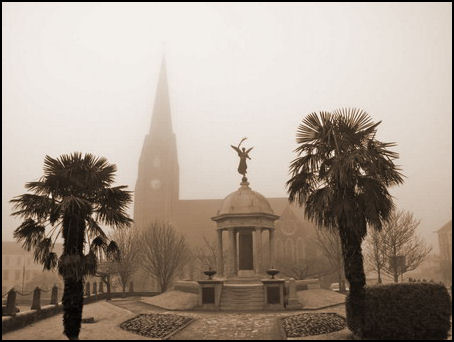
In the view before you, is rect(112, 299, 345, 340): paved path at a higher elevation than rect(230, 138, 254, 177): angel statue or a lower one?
lower

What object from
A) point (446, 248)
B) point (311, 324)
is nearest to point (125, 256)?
point (311, 324)

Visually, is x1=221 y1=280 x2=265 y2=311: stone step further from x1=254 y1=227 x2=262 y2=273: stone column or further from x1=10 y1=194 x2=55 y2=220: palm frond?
x1=10 y1=194 x2=55 y2=220: palm frond

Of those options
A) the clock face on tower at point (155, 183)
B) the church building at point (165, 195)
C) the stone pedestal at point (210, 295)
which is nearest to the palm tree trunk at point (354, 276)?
the stone pedestal at point (210, 295)

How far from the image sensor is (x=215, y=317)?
65.5 ft

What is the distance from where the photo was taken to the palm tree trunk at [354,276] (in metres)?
12.8

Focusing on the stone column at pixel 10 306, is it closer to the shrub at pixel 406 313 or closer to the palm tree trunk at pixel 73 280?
the palm tree trunk at pixel 73 280

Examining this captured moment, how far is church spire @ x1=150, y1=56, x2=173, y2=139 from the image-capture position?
84.4 metres

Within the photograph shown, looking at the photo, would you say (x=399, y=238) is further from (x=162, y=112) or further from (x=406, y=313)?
(x=162, y=112)

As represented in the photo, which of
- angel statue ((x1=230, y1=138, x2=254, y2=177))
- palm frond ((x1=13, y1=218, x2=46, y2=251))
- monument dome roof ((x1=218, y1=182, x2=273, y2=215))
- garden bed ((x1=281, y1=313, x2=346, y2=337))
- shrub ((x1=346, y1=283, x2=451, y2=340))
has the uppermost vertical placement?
angel statue ((x1=230, y1=138, x2=254, y2=177))

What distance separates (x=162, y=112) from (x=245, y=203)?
6032cm

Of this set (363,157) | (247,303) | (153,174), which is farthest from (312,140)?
(153,174)

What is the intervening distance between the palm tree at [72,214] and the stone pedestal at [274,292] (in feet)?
35.4

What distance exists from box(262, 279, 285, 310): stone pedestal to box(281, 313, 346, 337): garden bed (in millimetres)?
4097

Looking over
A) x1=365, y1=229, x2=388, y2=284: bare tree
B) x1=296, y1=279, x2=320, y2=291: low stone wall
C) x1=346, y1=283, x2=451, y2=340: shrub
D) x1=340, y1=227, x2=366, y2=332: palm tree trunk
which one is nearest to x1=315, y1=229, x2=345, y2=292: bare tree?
x1=365, y1=229, x2=388, y2=284: bare tree
